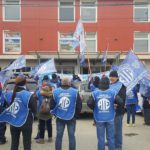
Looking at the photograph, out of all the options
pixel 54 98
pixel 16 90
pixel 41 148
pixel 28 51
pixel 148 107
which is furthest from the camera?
pixel 28 51

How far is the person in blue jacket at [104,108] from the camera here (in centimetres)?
877

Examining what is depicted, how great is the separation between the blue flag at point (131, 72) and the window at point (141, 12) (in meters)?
21.5

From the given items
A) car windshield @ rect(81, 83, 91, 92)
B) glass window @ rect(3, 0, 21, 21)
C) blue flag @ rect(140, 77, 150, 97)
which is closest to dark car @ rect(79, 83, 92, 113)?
car windshield @ rect(81, 83, 91, 92)

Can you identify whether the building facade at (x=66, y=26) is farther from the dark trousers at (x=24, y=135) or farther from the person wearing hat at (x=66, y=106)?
the dark trousers at (x=24, y=135)

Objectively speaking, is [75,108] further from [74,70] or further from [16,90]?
[74,70]

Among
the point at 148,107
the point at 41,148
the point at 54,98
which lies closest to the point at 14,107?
the point at 54,98

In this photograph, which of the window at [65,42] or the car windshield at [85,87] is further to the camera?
the window at [65,42]

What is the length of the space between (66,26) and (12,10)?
4300 mm

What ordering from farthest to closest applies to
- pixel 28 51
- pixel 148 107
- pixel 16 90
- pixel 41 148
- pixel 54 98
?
pixel 28 51 → pixel 148 107 → pixel 41 148 → pixel 54 98 → pixel 16 90

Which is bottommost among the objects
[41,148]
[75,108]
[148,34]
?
[41,148]

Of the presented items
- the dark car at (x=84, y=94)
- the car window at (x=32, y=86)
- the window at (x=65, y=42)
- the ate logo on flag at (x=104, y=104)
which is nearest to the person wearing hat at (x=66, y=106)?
the ate logo on flag at (x=104, y=104)

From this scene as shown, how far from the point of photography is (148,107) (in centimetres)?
1516

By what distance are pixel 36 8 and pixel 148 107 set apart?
1897 centimetres

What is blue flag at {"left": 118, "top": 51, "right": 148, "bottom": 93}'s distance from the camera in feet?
36.2
